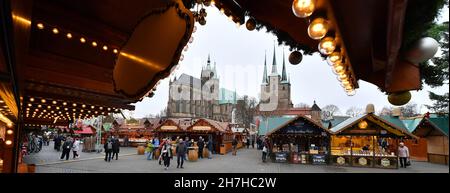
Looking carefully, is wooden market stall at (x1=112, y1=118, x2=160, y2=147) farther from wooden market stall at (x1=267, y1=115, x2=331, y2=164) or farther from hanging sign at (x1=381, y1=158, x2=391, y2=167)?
hanging sign at (x1=381, y1=158, x2=391, y2=167)

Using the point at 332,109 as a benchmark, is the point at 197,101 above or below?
above

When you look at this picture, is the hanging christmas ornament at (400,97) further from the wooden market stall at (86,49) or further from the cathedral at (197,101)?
the cathedral at (197,101)

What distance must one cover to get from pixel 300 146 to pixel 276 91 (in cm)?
7413

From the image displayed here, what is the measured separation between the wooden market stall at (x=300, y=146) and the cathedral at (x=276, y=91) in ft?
219

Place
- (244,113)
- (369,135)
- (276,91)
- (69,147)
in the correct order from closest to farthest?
(369,135) < (69,147) < (244,113) < (276,91)

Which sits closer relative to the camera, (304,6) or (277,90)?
(304,6)

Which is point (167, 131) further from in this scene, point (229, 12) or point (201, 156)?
point (229, 12)

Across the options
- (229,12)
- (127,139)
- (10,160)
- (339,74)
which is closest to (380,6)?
(229,12)

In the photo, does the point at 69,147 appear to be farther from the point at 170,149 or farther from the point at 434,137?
the point at 434,137

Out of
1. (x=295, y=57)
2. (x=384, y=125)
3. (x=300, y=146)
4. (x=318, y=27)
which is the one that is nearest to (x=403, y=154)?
(x=384, y=125)

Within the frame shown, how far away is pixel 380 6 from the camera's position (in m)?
2.95

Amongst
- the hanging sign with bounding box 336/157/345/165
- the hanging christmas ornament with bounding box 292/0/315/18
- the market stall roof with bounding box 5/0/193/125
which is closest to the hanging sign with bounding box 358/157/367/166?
the hanging sign with bounding box 336/157/345/165

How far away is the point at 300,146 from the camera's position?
70.0 feet
